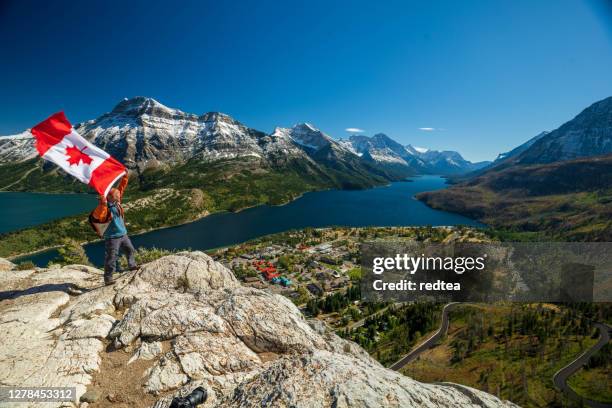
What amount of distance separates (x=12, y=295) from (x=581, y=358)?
106 metres

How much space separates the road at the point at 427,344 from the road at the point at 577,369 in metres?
24.5

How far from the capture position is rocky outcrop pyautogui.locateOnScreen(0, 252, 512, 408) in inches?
255

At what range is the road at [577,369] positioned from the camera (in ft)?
190

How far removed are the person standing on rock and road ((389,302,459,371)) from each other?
66.2m

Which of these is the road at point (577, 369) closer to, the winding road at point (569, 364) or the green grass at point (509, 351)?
the winding road at point (569, 364)

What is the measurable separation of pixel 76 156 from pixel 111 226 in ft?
11.2

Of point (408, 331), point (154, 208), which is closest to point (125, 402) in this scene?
point (408, 331)

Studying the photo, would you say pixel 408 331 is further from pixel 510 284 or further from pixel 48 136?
pixel 48 136

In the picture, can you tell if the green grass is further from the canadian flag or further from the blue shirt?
the canadian flag

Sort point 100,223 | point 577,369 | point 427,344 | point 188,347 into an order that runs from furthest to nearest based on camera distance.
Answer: point 427,344 < point 577,369 < point 100,223 < point 188,347

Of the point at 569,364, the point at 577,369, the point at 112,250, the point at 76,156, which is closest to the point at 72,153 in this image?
the point at 76,156

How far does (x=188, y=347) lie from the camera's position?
8570mm

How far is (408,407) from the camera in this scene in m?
6.22

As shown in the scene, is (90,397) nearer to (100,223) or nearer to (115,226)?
(100,223)
